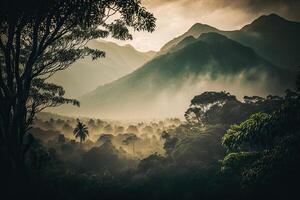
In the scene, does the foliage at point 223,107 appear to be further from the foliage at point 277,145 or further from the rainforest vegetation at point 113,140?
the foliage at point 277,145

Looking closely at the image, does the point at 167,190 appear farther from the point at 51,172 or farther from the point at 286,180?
the point at 286,180

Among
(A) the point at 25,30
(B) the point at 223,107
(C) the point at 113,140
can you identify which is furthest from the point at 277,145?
(C) the point at 113,140

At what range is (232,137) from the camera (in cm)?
1371

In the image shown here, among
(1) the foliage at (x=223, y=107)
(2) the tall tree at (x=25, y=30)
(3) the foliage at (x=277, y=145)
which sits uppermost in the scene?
(1) the foliage at (x=223, y=107)

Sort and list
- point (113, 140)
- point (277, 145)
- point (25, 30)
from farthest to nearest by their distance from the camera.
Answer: point (113, 140) → point (25, 30) → point (277, 145)

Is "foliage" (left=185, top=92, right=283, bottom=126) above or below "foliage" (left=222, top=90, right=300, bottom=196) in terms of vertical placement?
above

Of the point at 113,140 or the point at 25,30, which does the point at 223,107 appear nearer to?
the point at 113,140

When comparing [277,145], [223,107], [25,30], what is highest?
[223,107]

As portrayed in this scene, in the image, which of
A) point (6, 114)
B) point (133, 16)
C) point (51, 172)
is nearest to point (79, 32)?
point (133, 16)

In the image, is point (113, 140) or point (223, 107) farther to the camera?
point (113, 140)

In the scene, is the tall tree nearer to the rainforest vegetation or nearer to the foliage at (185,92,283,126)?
the rainforest vegetation

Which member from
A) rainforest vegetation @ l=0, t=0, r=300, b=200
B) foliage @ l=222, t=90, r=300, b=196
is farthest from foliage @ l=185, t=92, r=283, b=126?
foliage @ l=222, t=90, r=300, b=196

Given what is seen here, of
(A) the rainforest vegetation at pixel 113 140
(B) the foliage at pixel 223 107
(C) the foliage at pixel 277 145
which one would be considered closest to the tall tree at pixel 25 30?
(A) the rainforest vegetation at pixel 113 140

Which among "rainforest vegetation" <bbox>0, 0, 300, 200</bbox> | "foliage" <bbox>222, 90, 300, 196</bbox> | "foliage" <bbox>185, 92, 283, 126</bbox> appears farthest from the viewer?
"foliage" <bbox>185, 92, 283, 126</bbox>
